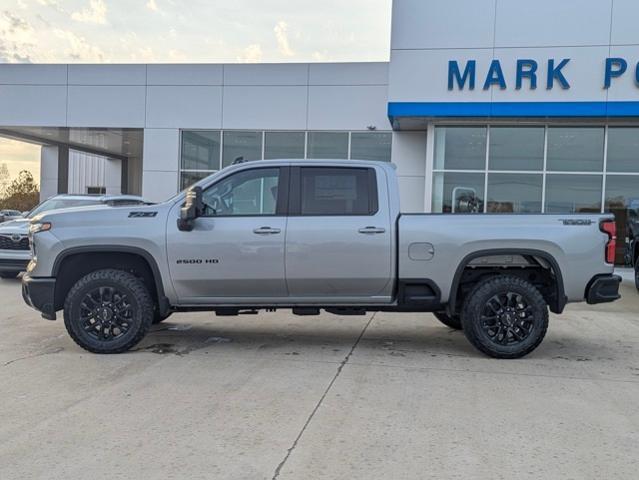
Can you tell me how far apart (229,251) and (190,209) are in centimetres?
58

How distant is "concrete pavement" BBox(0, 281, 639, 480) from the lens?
12.4 ft

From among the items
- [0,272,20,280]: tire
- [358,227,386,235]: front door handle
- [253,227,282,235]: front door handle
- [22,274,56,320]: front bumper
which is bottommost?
[0,272,20,280]: tire

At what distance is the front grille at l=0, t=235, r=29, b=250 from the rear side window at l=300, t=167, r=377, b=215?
733 centimetres

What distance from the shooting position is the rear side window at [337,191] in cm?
652

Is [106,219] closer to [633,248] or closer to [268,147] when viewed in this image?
[633,248]

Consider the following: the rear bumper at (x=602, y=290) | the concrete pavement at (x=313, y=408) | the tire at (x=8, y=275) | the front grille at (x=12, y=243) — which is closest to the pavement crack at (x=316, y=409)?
the concrete pavement at (x=313, y=408)

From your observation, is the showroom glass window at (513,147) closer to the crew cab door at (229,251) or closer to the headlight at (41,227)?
the crew cab door at (229,251)

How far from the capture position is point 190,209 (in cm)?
617

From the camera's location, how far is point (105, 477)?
3.56 meters

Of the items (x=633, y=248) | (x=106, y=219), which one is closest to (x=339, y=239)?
(x=106, y=219)

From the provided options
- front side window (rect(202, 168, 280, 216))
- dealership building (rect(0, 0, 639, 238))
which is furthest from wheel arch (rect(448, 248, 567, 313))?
Result: dealership building (rect(0, 0, 639, 238))

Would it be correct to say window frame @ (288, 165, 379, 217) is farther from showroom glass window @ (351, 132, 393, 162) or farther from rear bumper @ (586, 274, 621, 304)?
showroom glass window @ (351, 132, 393, 162)

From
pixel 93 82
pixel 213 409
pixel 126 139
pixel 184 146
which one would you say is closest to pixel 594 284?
pixel 213 409

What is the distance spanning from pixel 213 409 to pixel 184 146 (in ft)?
50.0
